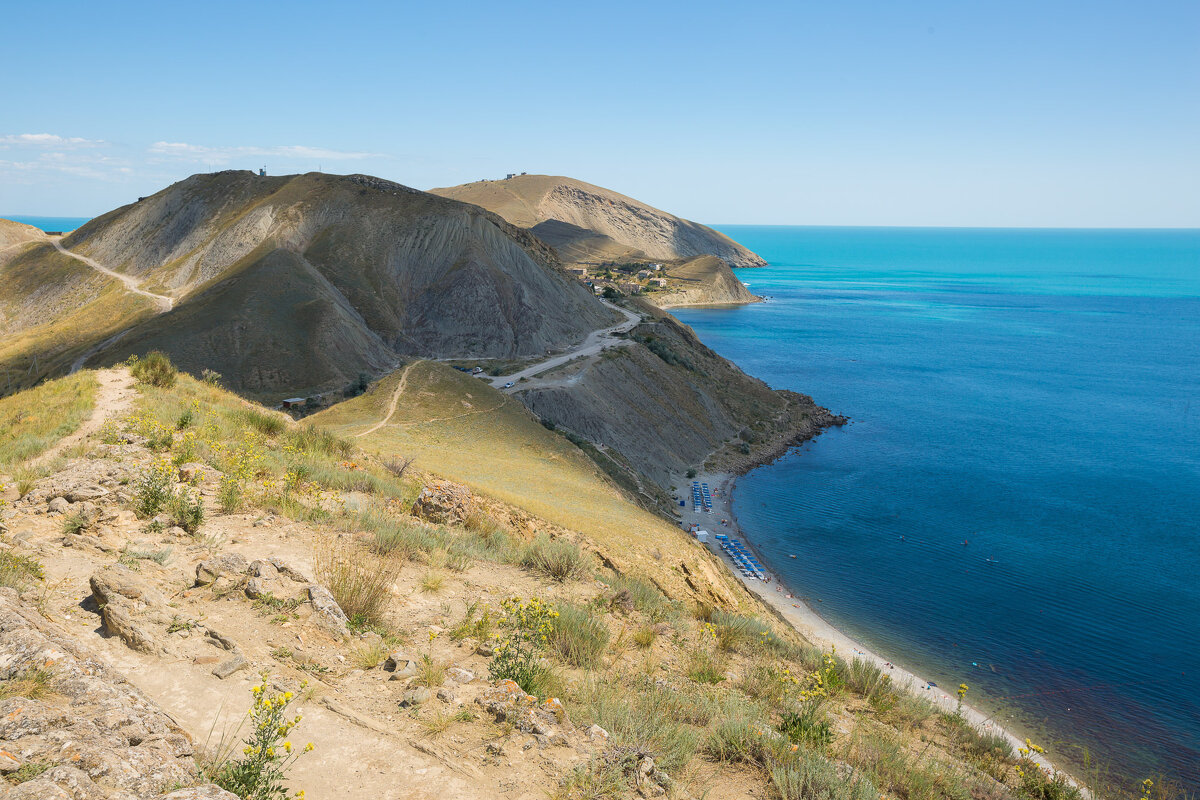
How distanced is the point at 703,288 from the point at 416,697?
531 feet

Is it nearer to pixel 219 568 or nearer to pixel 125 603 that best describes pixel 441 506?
pixel 219 568

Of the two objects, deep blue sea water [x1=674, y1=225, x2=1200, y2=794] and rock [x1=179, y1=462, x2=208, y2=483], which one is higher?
rock [x1=179, y1=462, x2=208, y2=483]

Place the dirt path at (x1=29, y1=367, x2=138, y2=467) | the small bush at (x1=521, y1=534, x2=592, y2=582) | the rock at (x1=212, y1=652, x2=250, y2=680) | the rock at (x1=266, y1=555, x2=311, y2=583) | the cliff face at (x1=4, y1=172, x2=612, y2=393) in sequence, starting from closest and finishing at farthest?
the rock at (x1=212, y1=652, x2=250, y2=680), the rock at (x1=266, y1=555, x2=311, y2=583), the small bush at (x1=521, y1=534, x2=592, y2=582), the dirt path at (x1=29, y1=367, x2=138, y2=467), the cliff face at (x1=4, y1=172, x2=612, y2=393)

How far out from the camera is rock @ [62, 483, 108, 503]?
8.78 metres

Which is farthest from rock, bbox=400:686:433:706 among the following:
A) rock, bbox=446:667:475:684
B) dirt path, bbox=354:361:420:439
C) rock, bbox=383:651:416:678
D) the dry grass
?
dirt path, bbox=354:361:420:439

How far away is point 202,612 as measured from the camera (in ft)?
21.6

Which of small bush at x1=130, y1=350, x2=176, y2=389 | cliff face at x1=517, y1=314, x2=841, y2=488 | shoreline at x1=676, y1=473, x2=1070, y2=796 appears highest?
small bush at x1=130, y1=350, x2=176, y2=389

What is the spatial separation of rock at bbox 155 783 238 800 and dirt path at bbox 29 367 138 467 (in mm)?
9518

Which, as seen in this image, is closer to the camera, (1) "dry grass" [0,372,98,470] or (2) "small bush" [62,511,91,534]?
(2) "small bush" [62,511,91,534]

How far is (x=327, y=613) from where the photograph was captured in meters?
6.98

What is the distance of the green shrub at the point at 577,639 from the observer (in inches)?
304

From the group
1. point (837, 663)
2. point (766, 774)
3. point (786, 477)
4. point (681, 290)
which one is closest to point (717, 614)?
point (837, 663)

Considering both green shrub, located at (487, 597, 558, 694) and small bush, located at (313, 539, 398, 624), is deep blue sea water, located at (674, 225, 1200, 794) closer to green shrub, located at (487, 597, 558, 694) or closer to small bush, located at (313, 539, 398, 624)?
green shrub, located at (487, 597, 558, 694)

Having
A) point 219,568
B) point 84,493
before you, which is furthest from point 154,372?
point 219,568
